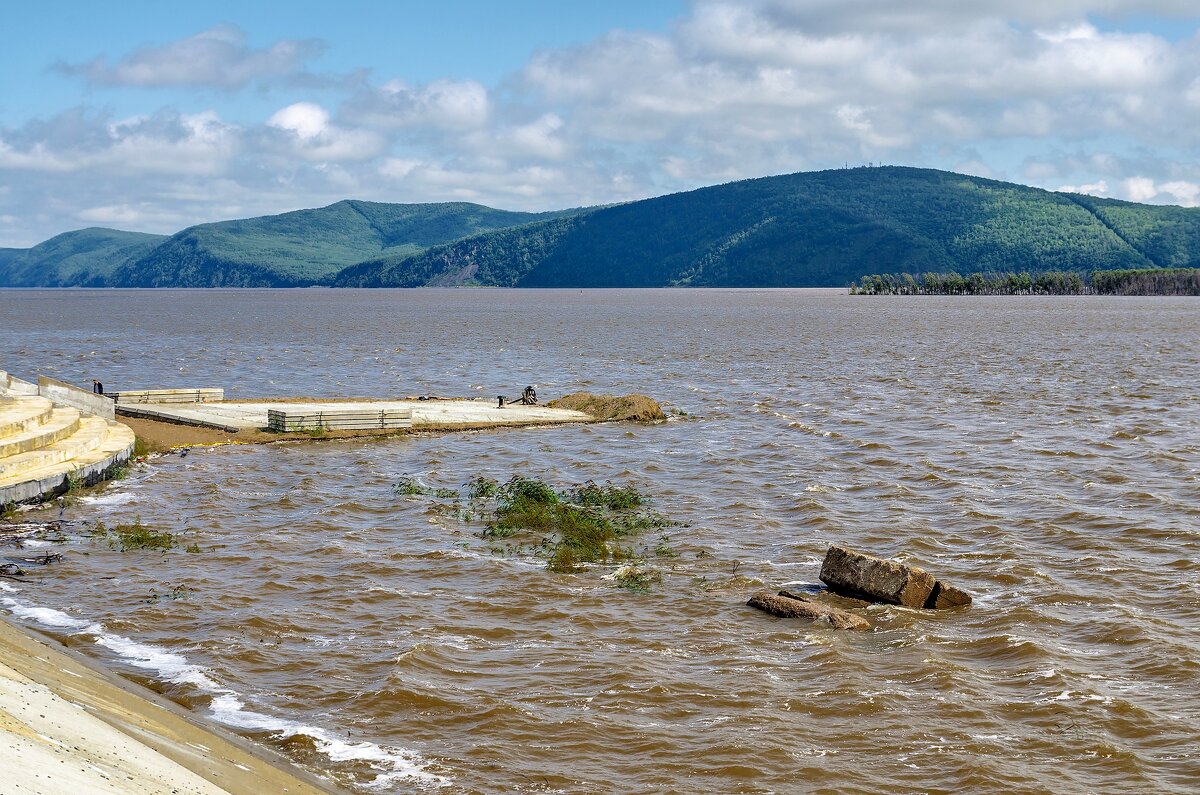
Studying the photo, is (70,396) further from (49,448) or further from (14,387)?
(49,448)

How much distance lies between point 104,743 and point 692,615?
9.66 meters

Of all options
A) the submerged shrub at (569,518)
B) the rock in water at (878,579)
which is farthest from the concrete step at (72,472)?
the rock in water at (878,579)

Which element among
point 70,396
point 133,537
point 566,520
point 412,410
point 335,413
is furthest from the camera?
point 412,410

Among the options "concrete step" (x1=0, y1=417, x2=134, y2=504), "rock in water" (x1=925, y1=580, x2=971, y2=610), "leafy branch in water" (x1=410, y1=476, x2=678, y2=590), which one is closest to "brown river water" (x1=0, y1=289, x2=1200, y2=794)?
"rock in water" (x1=925, y1=580, x2=971, y2=610)

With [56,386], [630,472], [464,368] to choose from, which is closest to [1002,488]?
[630,472]

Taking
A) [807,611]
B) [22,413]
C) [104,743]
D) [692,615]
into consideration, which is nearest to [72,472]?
[22,413]

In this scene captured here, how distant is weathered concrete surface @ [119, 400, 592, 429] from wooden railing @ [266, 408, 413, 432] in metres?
0.56

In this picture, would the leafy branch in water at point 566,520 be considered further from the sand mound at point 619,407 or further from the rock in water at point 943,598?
the sand mound at point 619,407

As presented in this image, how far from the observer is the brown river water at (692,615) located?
40.4ft

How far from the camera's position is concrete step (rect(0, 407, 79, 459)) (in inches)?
1000

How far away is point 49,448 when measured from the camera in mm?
26797

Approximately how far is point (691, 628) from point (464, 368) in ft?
164

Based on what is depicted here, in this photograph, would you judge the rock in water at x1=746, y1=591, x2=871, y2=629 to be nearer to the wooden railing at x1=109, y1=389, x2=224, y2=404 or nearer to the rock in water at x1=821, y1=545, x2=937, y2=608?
the rock in water at x1=821, y1=545, x2=937, y2=608

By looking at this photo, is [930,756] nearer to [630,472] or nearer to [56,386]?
[630,472]
